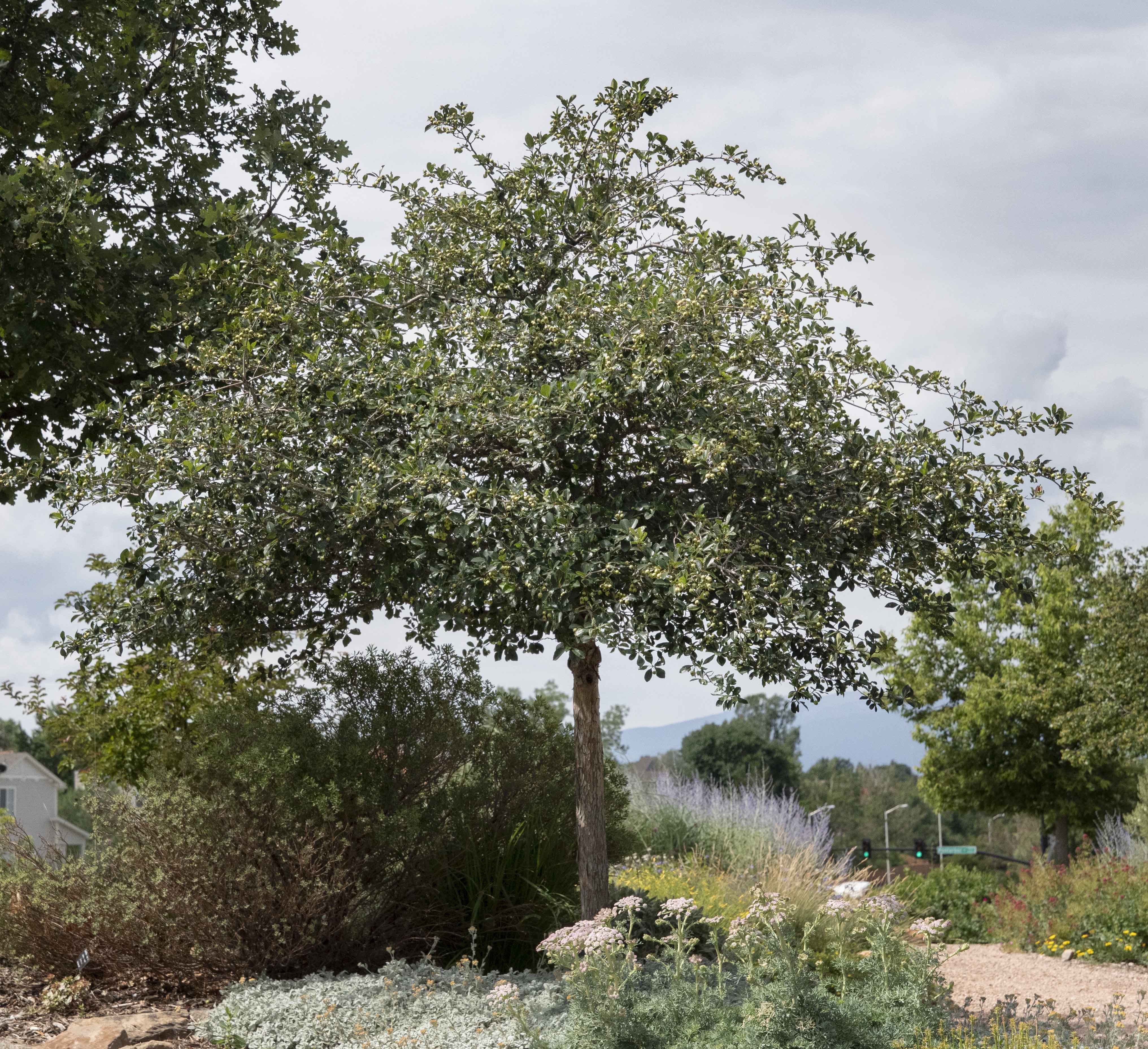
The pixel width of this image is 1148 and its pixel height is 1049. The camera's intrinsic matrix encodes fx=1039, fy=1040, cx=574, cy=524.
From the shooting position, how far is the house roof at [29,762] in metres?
38.5

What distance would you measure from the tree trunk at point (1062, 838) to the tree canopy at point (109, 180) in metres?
20.8

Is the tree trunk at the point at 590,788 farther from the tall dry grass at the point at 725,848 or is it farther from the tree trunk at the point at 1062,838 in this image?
the tree trunk at the point at 1062,838

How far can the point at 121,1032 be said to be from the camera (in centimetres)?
574

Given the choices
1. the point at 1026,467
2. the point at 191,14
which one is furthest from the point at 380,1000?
the point at 191,14

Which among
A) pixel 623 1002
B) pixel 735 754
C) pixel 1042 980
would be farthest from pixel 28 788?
pixel 623 1002

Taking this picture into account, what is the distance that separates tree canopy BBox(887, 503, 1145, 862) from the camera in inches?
821

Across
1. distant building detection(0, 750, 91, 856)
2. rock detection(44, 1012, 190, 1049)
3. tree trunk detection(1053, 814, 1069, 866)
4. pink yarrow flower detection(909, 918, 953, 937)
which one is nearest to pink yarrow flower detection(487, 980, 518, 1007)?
rock detection(44, 1012, 190, 1049)

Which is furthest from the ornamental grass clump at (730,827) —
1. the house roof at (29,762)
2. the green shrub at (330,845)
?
the house roof at (29,762)

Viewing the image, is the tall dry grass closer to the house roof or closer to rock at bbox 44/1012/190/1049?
rock at bbox 44/1012/190/1049

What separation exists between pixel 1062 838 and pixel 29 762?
3663 centimetres

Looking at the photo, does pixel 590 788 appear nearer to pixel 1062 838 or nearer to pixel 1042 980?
pixel 1042 980

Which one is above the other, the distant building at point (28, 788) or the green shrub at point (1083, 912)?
the green shrub at point (1083, 912)

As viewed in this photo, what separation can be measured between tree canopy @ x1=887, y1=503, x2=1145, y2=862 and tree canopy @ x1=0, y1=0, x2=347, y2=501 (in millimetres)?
15201

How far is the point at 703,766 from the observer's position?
4728 centimetres
